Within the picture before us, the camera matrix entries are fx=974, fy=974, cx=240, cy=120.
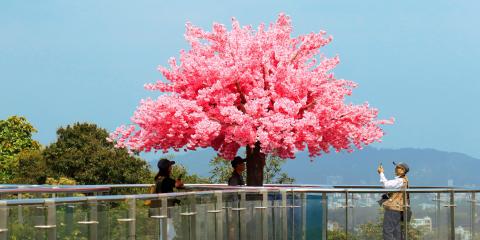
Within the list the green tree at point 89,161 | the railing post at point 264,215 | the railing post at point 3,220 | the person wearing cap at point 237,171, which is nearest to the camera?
the railing post at point 3,220

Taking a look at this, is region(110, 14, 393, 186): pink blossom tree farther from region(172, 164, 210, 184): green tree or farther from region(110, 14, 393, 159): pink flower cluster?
region(172, 164, 210, 184): green tree

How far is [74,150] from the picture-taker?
53625 millimetres

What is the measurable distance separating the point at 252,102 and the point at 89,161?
33.1 m

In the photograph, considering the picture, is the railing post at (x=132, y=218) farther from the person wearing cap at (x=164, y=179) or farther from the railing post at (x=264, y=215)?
the railing post at (x=264, y=215)

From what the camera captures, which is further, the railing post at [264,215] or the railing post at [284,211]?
the railing post at [284,211]

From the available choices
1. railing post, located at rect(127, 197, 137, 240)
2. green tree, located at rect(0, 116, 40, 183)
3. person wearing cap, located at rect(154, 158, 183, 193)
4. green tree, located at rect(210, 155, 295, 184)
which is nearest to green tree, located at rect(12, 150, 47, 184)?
green tree, located at rect(0, 116, 40, 183)

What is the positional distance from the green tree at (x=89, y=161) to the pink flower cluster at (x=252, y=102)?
28278 millimetres

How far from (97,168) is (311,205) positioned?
34.9 m

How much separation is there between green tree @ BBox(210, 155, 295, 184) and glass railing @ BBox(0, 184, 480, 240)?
1503 cm

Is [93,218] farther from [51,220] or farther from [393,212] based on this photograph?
[393,212]

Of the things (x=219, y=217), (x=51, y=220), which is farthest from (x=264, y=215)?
(x=51, y=220)

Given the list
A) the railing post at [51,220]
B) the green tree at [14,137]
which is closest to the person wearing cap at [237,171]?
the railing post at [51,220]

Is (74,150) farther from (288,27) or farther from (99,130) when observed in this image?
(288,27)

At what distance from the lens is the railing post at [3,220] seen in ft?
31.4
